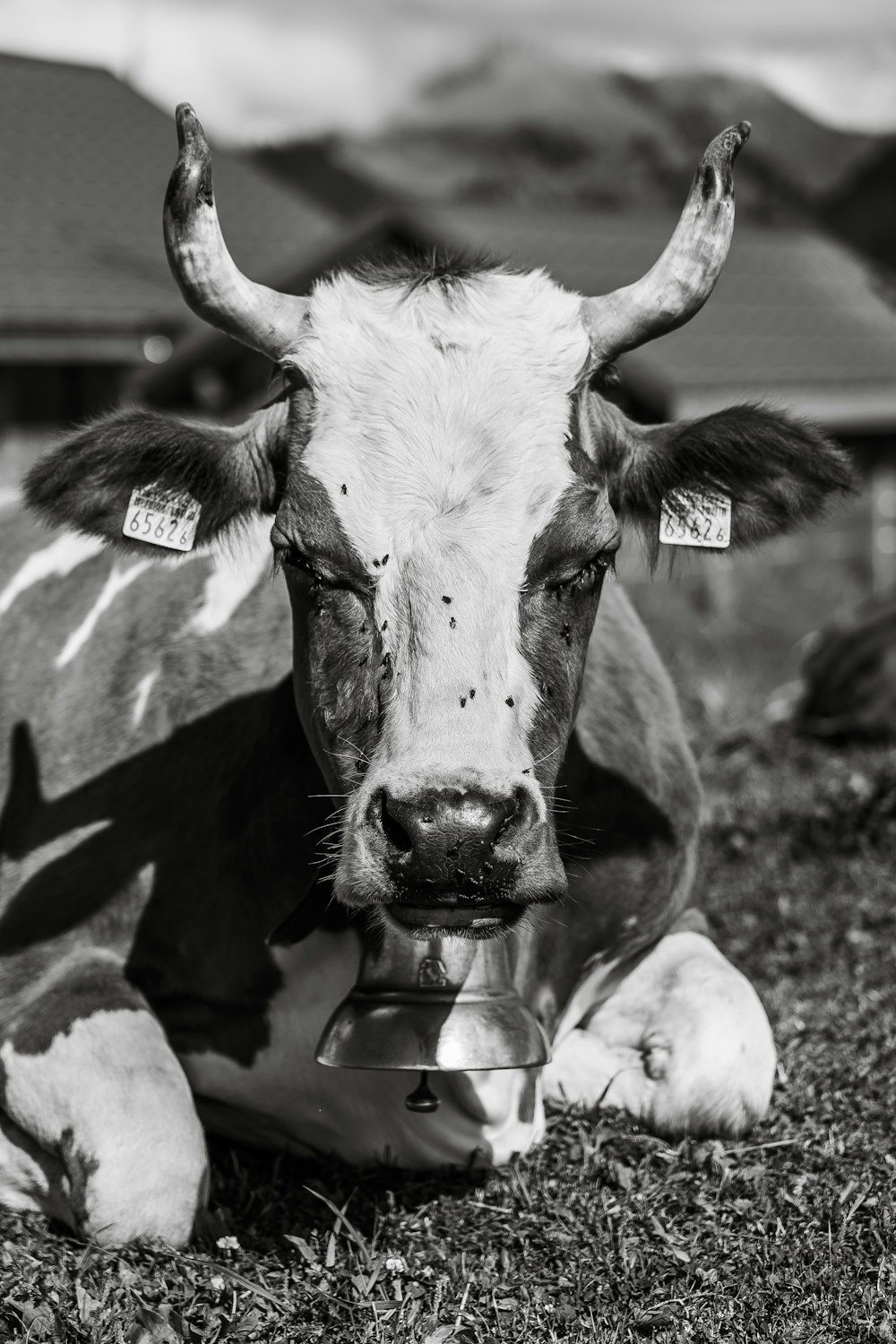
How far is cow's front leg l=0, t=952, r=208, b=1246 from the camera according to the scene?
11.3 ft

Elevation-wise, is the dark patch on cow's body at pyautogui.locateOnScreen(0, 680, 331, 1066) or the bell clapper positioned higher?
the dark patch on cow's body at pyautogui.locateOnScreen(0, 680, 331, 1066)

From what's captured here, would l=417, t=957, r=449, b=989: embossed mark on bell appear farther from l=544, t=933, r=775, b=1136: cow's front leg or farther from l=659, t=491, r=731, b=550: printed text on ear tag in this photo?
l=659, t=491, r=731, b=550: printed text on ear tag

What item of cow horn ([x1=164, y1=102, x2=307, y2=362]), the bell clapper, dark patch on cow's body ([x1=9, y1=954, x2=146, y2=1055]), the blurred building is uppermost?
the blurred building

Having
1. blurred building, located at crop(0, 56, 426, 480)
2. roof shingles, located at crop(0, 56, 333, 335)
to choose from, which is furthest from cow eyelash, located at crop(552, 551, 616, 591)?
roof shingles, located at crop(0, 56, 333, 335)

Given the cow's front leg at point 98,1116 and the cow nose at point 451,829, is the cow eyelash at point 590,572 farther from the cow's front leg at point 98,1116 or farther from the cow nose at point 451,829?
the cow's front leg at point 98,1116

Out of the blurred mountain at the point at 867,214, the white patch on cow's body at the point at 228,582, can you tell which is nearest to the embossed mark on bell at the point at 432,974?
the white patch on cow's body at the point at 228,582

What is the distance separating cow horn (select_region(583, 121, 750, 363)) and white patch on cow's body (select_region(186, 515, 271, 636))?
1172 millimetres

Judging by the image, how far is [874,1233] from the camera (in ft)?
10.8

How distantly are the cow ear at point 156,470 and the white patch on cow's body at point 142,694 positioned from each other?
732 mm

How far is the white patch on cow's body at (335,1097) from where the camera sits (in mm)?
3836

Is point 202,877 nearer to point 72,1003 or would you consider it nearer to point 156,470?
point 72,1003

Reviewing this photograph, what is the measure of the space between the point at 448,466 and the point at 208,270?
69 centimetres

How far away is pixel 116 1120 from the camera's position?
3545 mm

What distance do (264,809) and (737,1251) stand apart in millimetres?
1479
